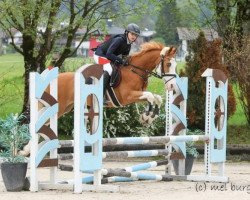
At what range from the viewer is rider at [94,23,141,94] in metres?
12.9

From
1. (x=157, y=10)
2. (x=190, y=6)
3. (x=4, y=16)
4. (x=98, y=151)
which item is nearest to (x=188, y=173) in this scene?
(x=98, y=151)

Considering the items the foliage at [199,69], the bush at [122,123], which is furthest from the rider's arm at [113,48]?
the foliage at [199,69]

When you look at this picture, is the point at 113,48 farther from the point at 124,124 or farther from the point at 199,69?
the point at 199,69

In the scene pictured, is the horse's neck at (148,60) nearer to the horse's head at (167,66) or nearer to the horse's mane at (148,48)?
the horse's mane at (148,48)

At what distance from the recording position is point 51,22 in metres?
19.6

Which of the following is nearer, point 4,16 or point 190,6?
point 4,16

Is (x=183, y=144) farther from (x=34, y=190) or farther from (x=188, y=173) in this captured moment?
(x=34, y=190)

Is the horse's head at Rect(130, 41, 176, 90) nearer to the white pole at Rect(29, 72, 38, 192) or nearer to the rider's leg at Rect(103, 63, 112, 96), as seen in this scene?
the rider's leg at Rect(103, 63, 112, 96)

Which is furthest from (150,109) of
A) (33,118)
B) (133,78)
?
(33,118)

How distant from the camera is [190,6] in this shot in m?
25.3

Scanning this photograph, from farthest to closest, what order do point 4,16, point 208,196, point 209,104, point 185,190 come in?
point 4,16 → point 209,104 → point 185,190 → point 208,196

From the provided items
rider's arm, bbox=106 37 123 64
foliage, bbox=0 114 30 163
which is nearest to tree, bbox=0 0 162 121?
rider's arm, bbox=106 37 123 64

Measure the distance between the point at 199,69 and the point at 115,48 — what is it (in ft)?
20.2

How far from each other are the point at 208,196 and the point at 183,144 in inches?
106
